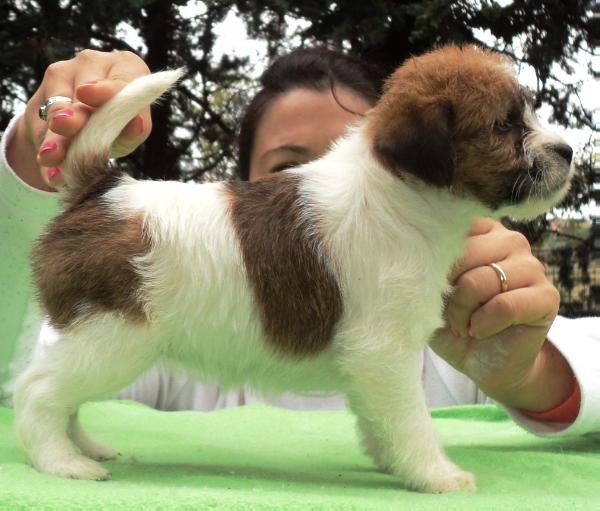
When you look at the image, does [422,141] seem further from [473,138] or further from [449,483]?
[449,483]

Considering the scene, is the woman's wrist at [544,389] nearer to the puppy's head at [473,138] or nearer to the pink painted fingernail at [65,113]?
the puppy's head at [473,138]

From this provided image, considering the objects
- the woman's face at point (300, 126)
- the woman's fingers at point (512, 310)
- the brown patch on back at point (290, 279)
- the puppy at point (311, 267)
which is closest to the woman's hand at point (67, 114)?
the puppy at point (311, 267)

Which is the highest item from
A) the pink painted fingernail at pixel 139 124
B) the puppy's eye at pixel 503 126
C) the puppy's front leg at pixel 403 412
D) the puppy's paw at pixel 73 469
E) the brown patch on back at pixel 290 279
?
the puppy's eye at pixel 503 126

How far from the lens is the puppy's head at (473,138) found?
2.10m

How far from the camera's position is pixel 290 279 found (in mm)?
2127

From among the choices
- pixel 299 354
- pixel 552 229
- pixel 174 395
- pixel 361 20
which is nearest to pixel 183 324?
pixel 299 354

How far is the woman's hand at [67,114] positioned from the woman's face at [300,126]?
1.25 m

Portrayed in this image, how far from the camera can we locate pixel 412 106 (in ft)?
6.96

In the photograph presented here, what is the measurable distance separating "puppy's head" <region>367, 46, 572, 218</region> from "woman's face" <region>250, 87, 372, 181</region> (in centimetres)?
173

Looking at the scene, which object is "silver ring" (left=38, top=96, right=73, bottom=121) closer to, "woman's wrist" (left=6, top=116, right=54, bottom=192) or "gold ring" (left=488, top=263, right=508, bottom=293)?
"woman's wrist" (left=6, top=116, right=54, bottom=192)

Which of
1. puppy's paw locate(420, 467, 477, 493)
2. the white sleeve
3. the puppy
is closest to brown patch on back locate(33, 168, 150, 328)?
the puppy

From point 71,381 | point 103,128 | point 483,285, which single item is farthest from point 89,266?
point 483,285

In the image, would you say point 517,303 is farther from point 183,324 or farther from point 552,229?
point 552,229

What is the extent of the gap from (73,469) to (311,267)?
0.87 meters
